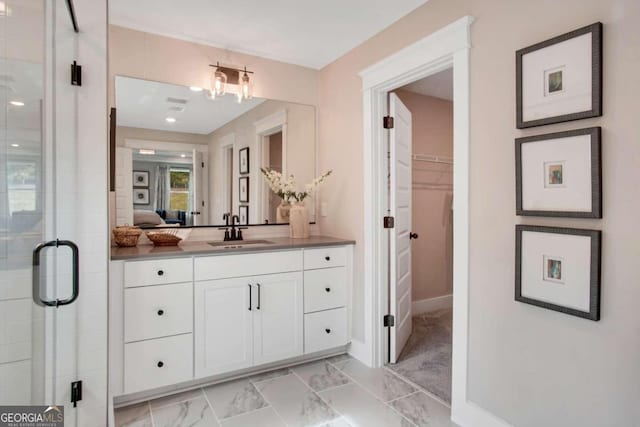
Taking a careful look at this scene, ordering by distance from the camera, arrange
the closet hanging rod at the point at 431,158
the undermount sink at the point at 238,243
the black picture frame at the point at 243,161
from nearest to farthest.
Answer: the undermount sink at the point at 238,243, the black picture frame at the point at 243,161, the closet hanging rod at the point at 431,158

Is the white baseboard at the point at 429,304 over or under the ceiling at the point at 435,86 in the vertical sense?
under

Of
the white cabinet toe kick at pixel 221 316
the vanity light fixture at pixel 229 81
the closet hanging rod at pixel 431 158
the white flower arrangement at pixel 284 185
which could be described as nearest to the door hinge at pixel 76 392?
the white cabinet toe kick at pixel 221 316

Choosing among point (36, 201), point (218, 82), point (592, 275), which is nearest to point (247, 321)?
point (36, 201)

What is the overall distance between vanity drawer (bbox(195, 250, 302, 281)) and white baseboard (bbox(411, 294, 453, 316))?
1.88 meters

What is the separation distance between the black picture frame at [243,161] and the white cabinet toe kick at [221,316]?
2.80 feet

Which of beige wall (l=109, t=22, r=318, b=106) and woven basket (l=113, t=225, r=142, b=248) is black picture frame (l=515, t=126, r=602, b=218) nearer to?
beige wall (l=109, t=22, r=318, b=106)

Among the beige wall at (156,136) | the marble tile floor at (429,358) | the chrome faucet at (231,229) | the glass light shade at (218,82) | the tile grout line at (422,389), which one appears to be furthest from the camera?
the chrome faucet at (231,229)

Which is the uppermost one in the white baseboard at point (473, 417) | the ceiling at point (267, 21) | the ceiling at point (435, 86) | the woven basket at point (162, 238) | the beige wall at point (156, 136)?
the ceiling at point (267, 21)

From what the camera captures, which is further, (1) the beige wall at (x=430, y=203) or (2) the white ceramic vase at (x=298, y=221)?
(1) the beige wall at (x=430, y=203)

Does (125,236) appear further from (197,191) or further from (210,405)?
(210,405)

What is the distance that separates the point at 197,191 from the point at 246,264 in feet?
2.67

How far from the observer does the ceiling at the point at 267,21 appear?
2277 millimetres

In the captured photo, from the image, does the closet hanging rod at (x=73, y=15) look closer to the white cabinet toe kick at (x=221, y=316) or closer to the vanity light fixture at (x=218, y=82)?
the vanity light fixture at (x=218, y=82)

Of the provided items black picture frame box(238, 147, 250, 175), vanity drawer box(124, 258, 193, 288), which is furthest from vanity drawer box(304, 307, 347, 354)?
black picture frame box(238, 147, 250, 175)
